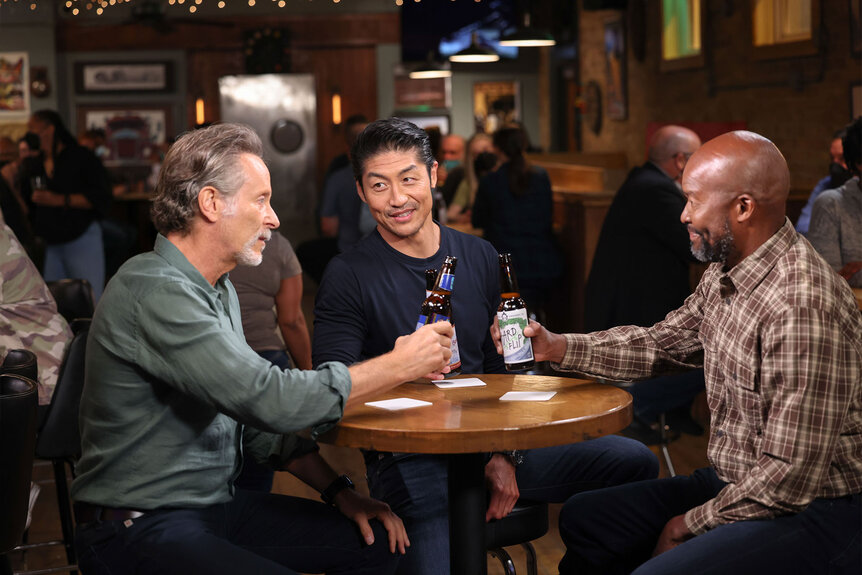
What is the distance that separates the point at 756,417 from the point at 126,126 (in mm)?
12519

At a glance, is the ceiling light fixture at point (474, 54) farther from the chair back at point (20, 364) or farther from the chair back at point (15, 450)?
the chair back at point (15, 450)

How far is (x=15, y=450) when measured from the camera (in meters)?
2.25

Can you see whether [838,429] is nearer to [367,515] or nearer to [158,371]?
[367,515]

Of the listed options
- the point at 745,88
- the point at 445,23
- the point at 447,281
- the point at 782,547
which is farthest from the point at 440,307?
the point at 445,23

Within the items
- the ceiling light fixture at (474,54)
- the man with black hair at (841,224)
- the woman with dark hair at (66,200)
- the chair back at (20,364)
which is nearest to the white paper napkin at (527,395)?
the chair back at (20,364)

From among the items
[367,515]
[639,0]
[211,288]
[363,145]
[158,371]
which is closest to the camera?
[158,371]

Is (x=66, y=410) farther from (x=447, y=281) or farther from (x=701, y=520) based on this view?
(x=701, y=520)

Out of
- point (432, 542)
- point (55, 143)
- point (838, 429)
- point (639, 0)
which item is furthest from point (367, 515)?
point (639, 0)

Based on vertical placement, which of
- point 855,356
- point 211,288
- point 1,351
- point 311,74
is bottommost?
point 1,351

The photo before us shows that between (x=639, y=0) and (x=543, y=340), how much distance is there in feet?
26.7

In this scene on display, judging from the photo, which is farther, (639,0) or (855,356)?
(639,0)

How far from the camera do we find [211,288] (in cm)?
203

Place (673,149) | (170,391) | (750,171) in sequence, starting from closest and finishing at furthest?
(170,391)
(750,171)
(673,149)

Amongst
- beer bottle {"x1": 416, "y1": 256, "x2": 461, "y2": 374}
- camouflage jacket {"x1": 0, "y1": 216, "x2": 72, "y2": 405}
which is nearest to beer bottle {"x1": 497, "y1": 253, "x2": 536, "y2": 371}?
beer bottle {"x1": 416, "y1": 256, "x2": 461, "y2": 374}
